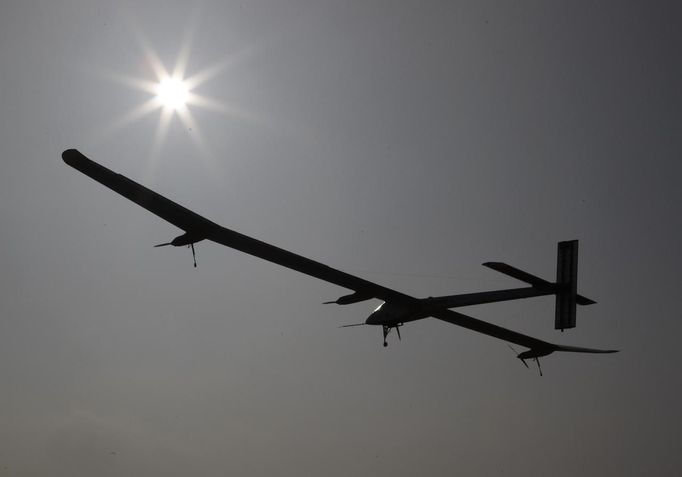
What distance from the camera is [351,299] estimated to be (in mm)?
22672

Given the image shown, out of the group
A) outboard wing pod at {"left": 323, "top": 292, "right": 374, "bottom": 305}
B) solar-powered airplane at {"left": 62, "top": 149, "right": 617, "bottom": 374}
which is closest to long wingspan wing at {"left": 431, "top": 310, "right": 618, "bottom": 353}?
solar-powered airplane at {"left": 62, "top": 149, "right": 617, "bottom": 374}

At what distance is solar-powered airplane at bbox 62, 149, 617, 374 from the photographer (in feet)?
55.6

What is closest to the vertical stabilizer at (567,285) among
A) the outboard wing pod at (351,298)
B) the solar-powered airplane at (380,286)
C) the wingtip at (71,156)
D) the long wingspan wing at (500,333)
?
the solar-powered airplane at (380,286)

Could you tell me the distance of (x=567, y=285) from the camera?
21.9 meters

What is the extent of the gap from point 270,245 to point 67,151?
616 centimetres

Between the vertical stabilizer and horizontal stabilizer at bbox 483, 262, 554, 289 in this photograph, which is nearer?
horizontal stabilizer at bbox 483, 262, 554, 289

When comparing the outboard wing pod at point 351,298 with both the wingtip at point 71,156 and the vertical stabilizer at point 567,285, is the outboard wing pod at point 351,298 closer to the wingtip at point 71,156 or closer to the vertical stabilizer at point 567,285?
the vertical stabilizer at point 567,285

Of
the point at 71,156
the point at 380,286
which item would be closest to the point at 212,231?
the point at 71,156

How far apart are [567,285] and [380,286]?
6.26m

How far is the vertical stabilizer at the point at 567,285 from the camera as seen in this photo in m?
21.8

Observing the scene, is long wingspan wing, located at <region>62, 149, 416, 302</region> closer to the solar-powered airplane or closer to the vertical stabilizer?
the solar-powered airplane

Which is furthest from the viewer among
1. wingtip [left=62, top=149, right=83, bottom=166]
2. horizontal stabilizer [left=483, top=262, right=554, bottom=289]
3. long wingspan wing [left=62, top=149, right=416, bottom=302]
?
horizontal stabilizer [left=483, top=262, right=554, bottom=289]

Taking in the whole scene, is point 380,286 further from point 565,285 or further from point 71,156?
point 71,156

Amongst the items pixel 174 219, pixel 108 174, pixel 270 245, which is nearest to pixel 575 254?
pixel 270 245
